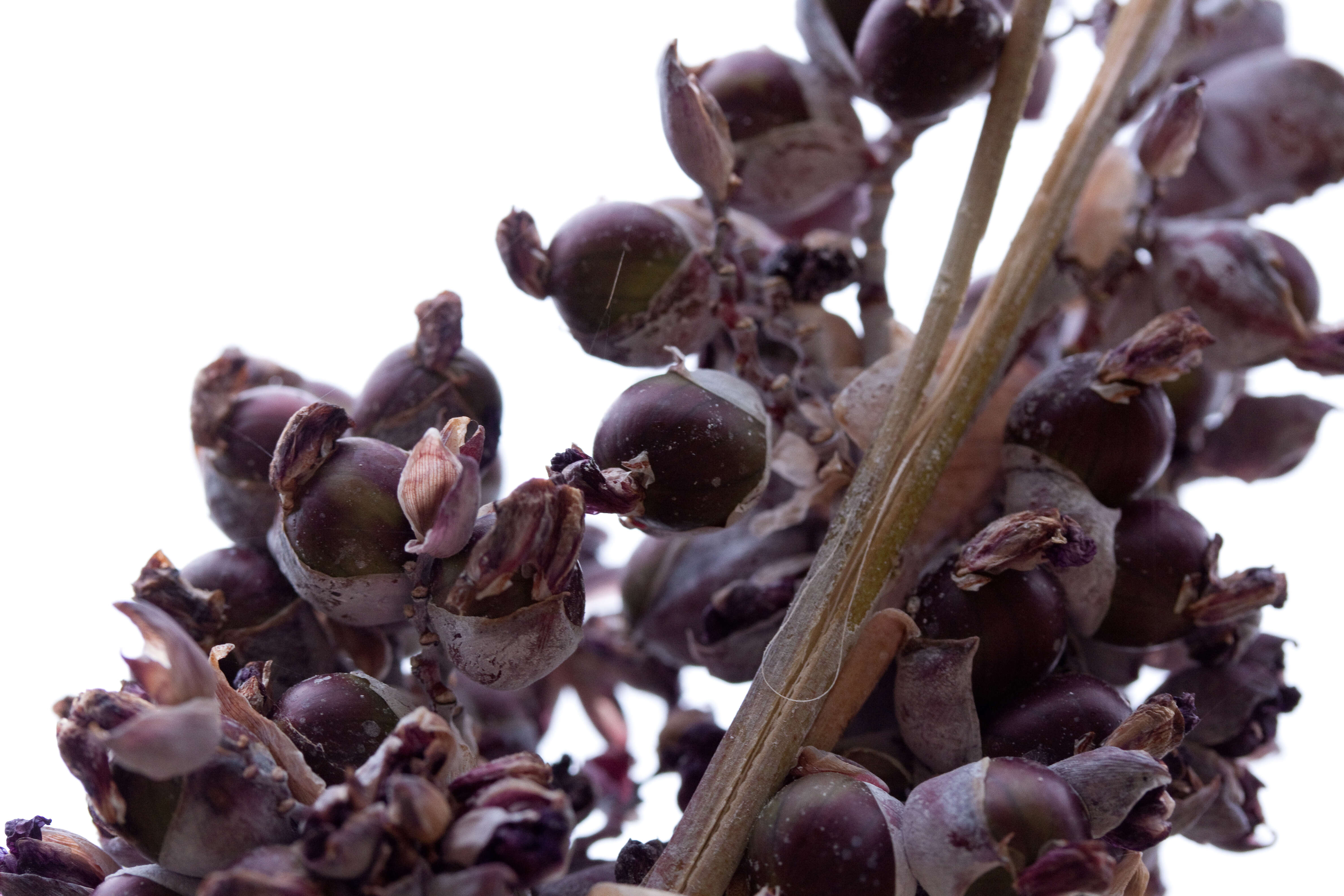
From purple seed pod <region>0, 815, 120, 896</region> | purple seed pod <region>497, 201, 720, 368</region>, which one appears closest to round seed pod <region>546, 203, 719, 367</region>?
purple seed pod <region>497, 201, 720, 368</region>

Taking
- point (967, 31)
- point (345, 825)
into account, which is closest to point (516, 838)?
point (345, 825)

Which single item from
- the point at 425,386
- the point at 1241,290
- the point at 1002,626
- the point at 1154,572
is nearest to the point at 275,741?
the point at 425,386

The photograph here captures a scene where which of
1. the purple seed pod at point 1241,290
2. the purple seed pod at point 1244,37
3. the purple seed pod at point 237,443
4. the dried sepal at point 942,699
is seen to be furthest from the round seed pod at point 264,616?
the purple seed pod at point 1244,37

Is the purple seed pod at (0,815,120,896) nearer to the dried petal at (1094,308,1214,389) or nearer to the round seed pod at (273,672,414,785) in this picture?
the round seed pod at (273,672,414,785)

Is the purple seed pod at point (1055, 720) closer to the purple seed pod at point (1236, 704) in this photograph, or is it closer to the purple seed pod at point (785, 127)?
the purple seed pod at point (1236, 704)

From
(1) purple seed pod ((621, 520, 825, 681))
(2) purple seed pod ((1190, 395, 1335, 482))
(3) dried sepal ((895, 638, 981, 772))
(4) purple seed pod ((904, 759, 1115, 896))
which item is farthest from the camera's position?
(2) purple seed pod ((1190, 395, 1335, 482))

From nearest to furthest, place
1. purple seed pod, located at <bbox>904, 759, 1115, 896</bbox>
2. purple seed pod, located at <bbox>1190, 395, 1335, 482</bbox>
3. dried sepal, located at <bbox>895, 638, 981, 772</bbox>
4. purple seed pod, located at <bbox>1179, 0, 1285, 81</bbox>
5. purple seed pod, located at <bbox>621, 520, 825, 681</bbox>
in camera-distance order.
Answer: purple seed pod, located at <bbox>904, 759, 1115, 896</bbox>, dried sepal, located at <bbox>895, 638, 981, 772</bbox>, purple seed pod, located at <bbox>621, 520, 825, 681</bbox>, purple seed pod, located at <bbox>1190, 395, 1335, 482</bbox>, purple seed pod, located at <bbox>1179, 0, 1285, 81</bbox>
